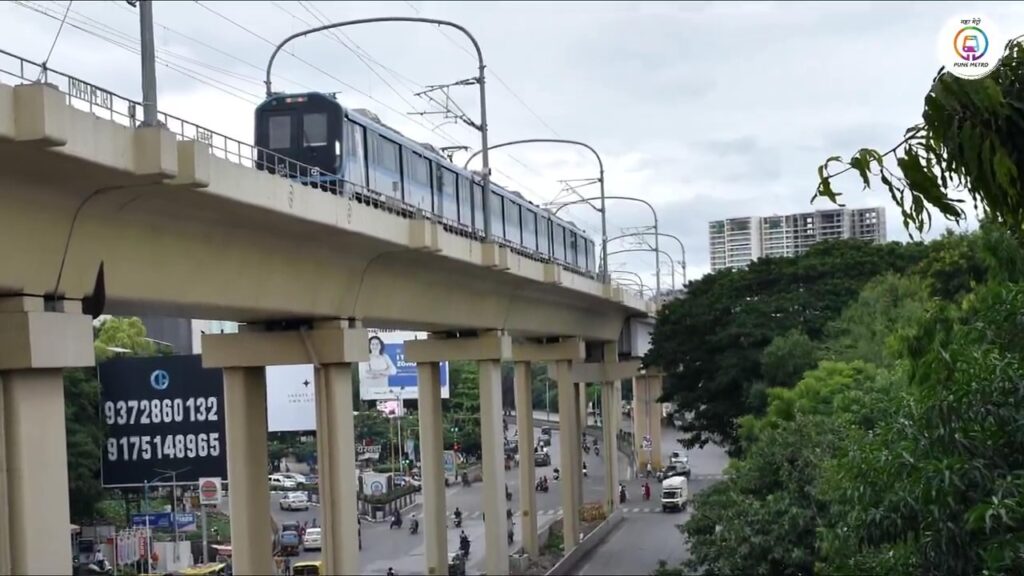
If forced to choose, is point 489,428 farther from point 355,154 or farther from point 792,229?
point 792,229

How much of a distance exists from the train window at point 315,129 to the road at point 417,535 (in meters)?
13.4

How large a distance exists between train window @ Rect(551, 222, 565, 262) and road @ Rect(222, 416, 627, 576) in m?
9.37

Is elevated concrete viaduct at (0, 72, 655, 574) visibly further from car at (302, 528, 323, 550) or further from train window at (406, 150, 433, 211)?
car at (302, 528, 323, 550)

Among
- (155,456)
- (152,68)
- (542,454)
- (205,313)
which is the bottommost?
(542,454)

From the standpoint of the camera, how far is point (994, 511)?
830 cm

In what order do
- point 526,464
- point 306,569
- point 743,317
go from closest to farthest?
point 306,569, point 743,317, point 526,464

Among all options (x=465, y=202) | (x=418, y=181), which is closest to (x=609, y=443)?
(x=465, y=202)

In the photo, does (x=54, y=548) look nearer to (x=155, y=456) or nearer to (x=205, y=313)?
(x=205, y=313)

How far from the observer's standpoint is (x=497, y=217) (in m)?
34.8

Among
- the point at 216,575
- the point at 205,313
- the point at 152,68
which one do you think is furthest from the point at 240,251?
the point at 216,575

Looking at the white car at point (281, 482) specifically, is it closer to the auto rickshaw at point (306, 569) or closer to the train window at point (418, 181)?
the auto rickshaw at point (306, 569)

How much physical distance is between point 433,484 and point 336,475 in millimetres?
10175

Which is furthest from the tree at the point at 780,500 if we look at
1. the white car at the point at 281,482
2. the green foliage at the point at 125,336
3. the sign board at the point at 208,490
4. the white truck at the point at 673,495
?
the green foliage at the point at 125,336

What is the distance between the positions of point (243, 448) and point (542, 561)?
21153 mm
